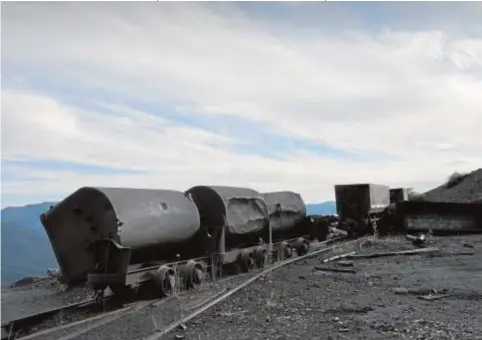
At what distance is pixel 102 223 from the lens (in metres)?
10.2

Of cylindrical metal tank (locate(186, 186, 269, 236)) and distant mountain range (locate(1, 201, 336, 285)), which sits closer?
cylindrical metal tank (locate(186, 186, 269, 236))

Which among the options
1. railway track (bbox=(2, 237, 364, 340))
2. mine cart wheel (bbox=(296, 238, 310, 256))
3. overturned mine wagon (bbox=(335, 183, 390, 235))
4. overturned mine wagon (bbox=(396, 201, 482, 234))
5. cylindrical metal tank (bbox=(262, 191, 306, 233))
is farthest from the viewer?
overturned mine wagon (bbox=(396, 201, 482, 234))

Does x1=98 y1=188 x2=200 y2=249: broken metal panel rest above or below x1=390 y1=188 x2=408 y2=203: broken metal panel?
below

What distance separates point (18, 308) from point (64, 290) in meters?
2.05

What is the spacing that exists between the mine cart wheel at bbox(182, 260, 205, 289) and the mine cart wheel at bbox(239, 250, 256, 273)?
265 cm

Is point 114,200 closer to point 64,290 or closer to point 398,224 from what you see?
point 64,290

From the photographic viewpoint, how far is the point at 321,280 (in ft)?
37.9

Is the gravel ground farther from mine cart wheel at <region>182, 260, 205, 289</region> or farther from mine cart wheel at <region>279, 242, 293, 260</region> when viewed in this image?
mine cart wheel at <region>279, 242, 293, 260</region>

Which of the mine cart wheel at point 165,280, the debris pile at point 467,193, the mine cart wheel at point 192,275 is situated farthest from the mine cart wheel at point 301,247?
the debris pile at point 467,193

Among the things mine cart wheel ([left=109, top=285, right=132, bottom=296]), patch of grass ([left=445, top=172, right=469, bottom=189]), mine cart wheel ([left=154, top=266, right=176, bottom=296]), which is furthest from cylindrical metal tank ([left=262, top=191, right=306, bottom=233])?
patch of grass ([left=445, top=172, right=469, bottom=189])

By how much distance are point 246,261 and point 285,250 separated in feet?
10.6

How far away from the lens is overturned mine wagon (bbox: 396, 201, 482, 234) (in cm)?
2461

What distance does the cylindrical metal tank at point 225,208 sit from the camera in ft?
45.1

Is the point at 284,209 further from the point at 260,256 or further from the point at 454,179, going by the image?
the point at 454,179
